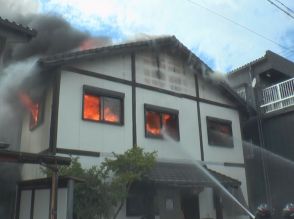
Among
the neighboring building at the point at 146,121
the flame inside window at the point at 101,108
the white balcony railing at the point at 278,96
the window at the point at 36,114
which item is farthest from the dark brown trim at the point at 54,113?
the white balcony railing at the point at 278,96

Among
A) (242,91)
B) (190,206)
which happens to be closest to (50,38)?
(190,206)

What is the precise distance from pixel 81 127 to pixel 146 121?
3076mm

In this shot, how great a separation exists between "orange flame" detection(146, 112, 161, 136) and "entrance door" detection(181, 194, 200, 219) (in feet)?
9.87

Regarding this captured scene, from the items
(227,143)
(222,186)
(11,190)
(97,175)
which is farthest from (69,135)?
(227,143)

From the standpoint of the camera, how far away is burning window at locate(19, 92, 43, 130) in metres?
13.7

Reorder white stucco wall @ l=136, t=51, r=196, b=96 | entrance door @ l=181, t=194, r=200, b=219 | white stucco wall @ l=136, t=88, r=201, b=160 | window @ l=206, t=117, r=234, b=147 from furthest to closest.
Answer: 1. window @ l=206, t=117, r=234, b=147
2. white stucco wall @ l=136, t=51, r=196, b=96
3. entrance door @ l=181, t=194, r=200, b=219
4. white stucco wall @ l=136, t=88, r=201, b=160

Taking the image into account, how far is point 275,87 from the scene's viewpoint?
1883 centimetres

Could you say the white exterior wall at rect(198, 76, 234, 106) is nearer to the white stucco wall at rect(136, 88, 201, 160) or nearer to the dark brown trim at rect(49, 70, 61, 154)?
the white stucco wall at rect(136, 88, 201, 160)

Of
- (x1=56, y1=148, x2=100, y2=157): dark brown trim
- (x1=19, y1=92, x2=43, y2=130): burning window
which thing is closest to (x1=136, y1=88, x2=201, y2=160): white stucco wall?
(x1=56, y1=148, x2=100, y2=157): dark brown trim

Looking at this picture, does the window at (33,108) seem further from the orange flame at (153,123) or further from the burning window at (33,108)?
the orange flame at (153,123)

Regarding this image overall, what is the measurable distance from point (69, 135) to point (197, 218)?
6494 millimetres

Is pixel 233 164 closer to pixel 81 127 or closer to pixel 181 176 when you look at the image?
pixel 181 176

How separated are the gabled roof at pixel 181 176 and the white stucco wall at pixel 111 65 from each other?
3.89 m

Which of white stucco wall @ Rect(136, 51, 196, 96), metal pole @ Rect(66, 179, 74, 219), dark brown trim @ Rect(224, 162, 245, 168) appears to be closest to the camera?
metal pole @ Rect(66, 179, 74, 219)
